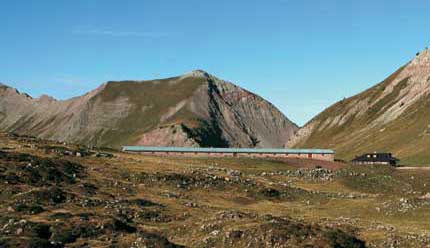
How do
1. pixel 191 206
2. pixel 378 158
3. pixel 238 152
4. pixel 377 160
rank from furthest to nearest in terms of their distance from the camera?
pixel 238 152 → pixel 378 158 → pixel 377 160 → pixel 191 206

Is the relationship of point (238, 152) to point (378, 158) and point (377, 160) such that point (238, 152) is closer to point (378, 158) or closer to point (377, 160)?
point (377, 160)

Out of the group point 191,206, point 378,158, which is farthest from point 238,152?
point 191,206

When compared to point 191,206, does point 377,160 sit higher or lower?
higher

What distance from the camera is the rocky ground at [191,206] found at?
4697 centimetres

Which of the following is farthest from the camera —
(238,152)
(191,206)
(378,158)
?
(238,152)

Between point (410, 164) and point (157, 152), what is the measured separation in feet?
240

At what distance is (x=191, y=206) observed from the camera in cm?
6856

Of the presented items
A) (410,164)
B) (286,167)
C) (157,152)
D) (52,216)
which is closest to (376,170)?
(286,167)

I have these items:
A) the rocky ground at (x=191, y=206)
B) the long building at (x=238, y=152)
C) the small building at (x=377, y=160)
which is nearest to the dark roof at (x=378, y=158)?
the small building at (x=377, y=160)

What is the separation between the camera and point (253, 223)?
51781mm

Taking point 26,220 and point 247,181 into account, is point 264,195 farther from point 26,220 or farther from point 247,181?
point 26,220

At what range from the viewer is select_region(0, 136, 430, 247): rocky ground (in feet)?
154

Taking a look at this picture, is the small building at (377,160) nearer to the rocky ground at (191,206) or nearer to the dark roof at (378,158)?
the dark roof at (378,158)

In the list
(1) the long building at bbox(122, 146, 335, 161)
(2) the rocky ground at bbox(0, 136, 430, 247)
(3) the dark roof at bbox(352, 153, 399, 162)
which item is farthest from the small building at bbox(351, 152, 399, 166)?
(2) the rocky ground at bbox(0, 136, 430, 247)
